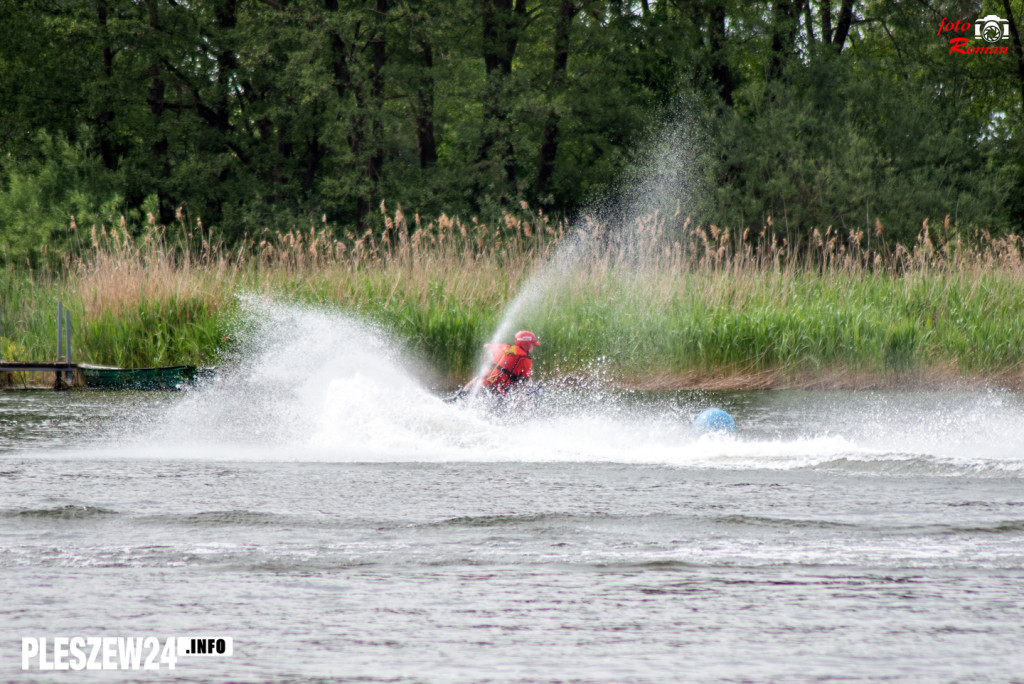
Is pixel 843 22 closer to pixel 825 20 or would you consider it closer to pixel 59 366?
pixel 825 20

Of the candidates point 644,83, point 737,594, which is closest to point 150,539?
point 737,594

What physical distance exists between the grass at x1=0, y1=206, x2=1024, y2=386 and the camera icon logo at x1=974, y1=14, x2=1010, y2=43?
20153mm

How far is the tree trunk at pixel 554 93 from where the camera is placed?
34938 mm

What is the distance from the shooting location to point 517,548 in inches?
270

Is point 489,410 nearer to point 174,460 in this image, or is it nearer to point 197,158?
point 174,460

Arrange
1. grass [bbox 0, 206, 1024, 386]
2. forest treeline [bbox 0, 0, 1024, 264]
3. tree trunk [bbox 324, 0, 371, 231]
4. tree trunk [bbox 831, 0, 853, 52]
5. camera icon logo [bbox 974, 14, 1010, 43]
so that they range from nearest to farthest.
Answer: grass [bbox 0, 206, 1024, 386] → forest treeline [bbox 0, 0, 1024, 264] → tree trunk [bbox 324, 0, 371, 231] → camera icon logo [bbox 974, 14, 1010, 43] → tree trunk [bbox 831, 0, 853, 52]

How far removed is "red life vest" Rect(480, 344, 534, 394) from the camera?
1259 cm

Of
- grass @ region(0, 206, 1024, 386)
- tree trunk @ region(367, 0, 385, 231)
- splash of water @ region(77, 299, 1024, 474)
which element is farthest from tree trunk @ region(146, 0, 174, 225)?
splash of water @ region(77, 299, 1024, 474)

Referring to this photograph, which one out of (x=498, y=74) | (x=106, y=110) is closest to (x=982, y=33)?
(x=498, y=74)

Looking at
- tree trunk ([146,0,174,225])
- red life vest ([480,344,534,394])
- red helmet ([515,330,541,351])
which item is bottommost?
red life vest ([480,344,534,394])

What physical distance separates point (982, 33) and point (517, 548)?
113 ft

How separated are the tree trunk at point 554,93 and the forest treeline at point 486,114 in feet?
0.21

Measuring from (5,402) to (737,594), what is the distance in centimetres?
1183

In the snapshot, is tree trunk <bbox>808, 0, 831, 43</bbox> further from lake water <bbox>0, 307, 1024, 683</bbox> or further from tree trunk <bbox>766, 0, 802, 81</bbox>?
lake water <bbox>0, 307, 1024, 683</bbox>
